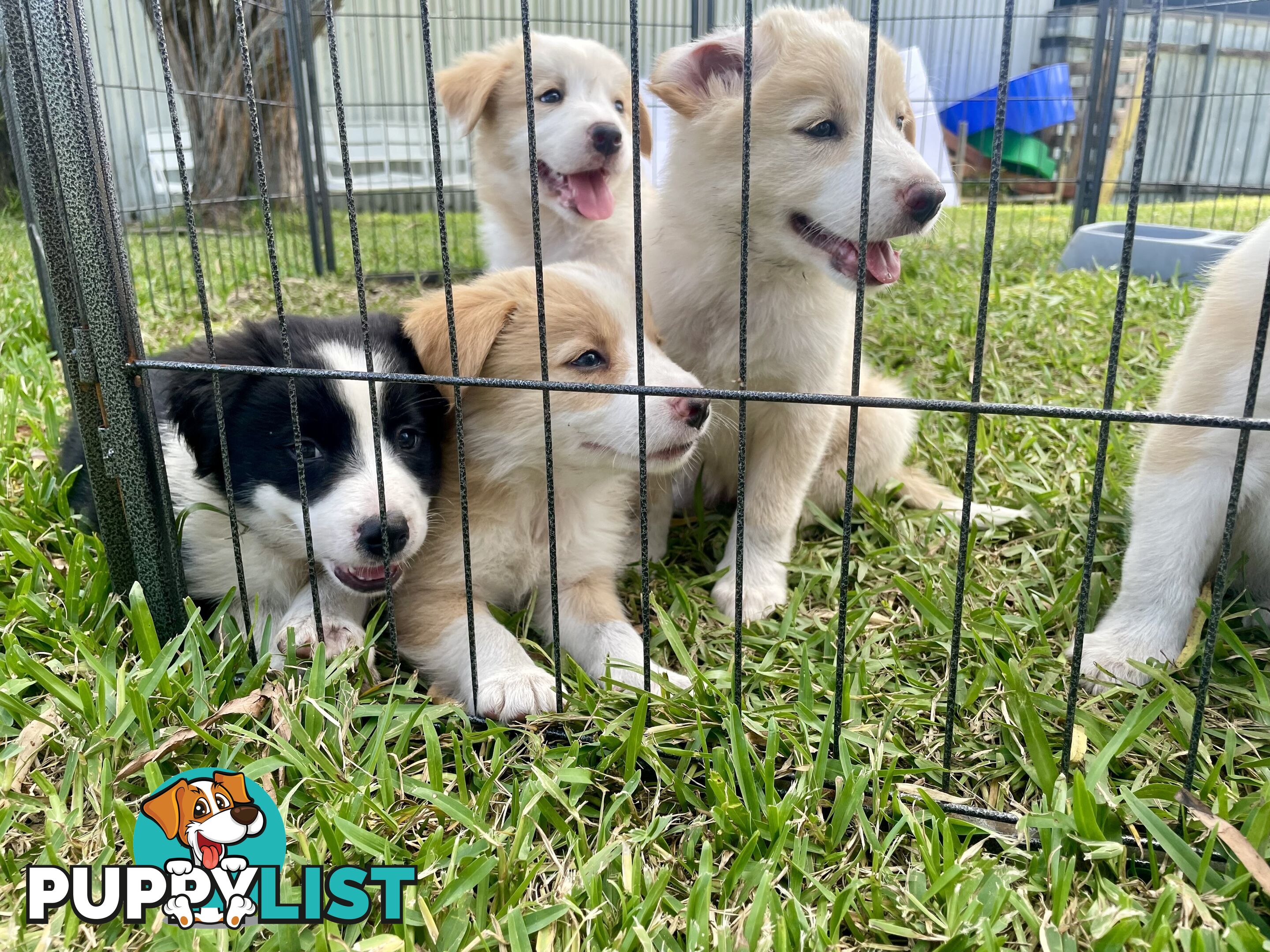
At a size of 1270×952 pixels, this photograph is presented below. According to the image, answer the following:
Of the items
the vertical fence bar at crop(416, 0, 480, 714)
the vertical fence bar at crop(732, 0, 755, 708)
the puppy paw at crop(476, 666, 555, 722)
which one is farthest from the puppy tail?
the vertical fence bar at crop(416, 0, 480, 714)

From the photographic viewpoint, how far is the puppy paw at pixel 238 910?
130 cm

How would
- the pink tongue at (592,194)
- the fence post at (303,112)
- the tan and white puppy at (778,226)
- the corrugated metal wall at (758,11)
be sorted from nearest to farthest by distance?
the tan and white puppy at (778,226), the pink tongue at (592,194), the fence post at (303,112), the corrugated metal wall at (758,11)

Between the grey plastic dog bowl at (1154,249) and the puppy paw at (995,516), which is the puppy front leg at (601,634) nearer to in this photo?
the puppy paw at (995,516)

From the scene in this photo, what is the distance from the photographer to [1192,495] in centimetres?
181

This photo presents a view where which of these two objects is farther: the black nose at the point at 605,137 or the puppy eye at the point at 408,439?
the black nose at the point at 605,137

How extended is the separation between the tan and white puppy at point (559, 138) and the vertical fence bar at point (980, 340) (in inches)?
77.0

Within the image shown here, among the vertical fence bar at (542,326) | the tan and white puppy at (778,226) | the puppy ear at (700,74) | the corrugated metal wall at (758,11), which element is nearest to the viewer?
the vertical fence bar at (542,326)

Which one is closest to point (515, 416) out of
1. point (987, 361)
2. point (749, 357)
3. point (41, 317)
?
point (749, 357)

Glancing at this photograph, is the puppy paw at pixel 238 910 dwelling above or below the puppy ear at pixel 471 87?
below

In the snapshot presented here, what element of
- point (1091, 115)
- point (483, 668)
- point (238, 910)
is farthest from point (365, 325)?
point (1091, 115)

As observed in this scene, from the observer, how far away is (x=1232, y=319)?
70.8 inches

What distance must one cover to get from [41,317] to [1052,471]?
14.3ft

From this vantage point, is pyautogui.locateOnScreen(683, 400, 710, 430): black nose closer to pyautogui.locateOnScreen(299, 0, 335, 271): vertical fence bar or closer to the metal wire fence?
the metal wire fence

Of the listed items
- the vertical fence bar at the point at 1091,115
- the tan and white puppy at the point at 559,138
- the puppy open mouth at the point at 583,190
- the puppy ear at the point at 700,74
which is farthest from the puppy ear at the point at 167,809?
the vertical fence bar at the point at 1091,115
